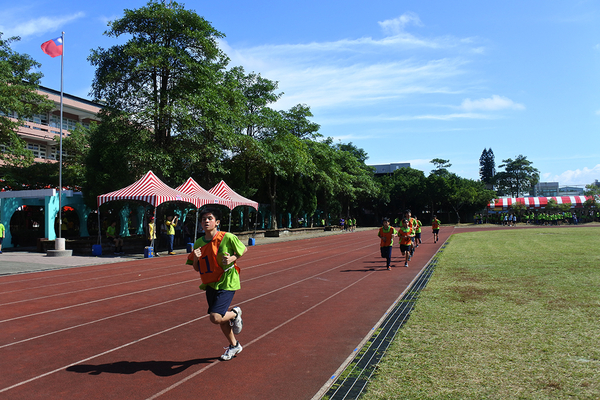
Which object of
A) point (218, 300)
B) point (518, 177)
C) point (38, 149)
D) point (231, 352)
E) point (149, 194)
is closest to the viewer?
point (218, 300)

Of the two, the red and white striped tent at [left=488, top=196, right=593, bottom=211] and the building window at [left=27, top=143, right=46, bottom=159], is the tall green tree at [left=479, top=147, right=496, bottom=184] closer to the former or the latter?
the red and white striped tent at [left=488, top=196, right=593, bottom=211]

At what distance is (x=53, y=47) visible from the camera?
1997 cm

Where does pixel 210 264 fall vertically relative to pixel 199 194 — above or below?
below

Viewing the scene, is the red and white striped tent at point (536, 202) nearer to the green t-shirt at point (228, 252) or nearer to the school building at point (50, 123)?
the school building at point (50, 123)

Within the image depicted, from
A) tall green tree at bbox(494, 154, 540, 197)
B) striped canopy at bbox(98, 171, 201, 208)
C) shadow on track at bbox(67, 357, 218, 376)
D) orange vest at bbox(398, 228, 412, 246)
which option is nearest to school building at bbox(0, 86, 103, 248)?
striped canopy at bbox(98, 171, 201, 208)

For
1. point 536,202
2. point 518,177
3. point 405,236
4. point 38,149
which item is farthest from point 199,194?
point 518,177

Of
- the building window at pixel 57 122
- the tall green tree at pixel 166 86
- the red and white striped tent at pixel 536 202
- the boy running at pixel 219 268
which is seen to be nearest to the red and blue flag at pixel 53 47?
the tall green tree at pixel 166 86

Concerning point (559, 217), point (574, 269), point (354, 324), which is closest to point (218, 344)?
point (354, 324)

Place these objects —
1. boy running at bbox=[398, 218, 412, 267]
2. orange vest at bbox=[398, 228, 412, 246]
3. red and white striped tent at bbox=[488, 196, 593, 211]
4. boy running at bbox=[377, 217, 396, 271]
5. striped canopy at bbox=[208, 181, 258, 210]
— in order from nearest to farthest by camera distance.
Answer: boy running at bbox=[377, 217, 396, 271] → boy running at bbox=[398, 218, 412, 267] → orange vest at bbox=[398, 228, 412, 246] → striped canopy at bbox=[208, 181, 258, 210] → red and white striped tent at bbox=[488, 196, 593, 211]

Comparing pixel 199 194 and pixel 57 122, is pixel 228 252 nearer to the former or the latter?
pixel 199 194

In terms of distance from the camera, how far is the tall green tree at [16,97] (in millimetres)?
24184

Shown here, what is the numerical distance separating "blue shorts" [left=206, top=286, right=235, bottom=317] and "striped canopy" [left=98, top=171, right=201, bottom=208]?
14371 mm

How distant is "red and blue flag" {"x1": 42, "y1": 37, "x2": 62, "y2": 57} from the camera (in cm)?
1989

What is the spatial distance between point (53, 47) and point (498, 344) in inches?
869
